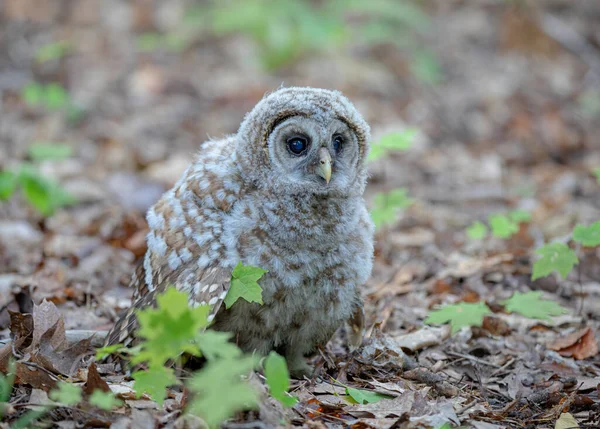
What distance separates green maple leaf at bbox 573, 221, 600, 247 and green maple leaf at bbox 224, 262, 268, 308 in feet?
6.68

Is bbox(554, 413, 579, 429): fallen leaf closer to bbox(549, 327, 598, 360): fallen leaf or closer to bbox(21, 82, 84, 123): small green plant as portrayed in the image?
bbox(549, 327, 598, 360): fallen leaf

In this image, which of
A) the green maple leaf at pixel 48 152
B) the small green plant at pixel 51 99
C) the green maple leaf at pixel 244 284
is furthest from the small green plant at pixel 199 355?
the small green plant at pixel 51 99

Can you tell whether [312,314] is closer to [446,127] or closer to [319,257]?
[319,257]

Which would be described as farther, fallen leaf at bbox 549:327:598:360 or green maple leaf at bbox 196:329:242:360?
fallen leaf at bbox 549:327:598:360

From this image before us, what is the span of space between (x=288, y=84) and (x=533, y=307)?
6.76 m

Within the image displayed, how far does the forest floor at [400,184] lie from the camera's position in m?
3.90

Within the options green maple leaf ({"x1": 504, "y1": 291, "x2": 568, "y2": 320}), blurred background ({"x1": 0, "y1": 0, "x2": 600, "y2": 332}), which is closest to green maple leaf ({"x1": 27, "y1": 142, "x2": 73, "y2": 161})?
blurred background ({"x1": 0, "y1": 0, "x2": 600, "y2": 332})

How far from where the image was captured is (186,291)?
3889 millimetres

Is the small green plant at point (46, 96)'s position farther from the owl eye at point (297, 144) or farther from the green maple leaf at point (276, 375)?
the green maple leaf at point (276, 375)

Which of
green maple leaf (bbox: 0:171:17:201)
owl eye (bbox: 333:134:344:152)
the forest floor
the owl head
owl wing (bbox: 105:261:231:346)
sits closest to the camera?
owl wing (bbox: 105:261:231:346)

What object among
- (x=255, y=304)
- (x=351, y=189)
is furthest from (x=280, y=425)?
(x=351, y=189)

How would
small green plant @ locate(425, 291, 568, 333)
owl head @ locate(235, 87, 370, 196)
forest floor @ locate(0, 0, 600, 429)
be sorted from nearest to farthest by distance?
forest floor @ locate(0, 0, 600, 429), owl head @ locate(235, 87, 370, 196), small green plant @ locate(425, 291, 568, 333)

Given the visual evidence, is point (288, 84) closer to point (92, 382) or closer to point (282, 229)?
point (282, 229)

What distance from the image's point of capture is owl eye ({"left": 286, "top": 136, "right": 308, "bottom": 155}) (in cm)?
407
